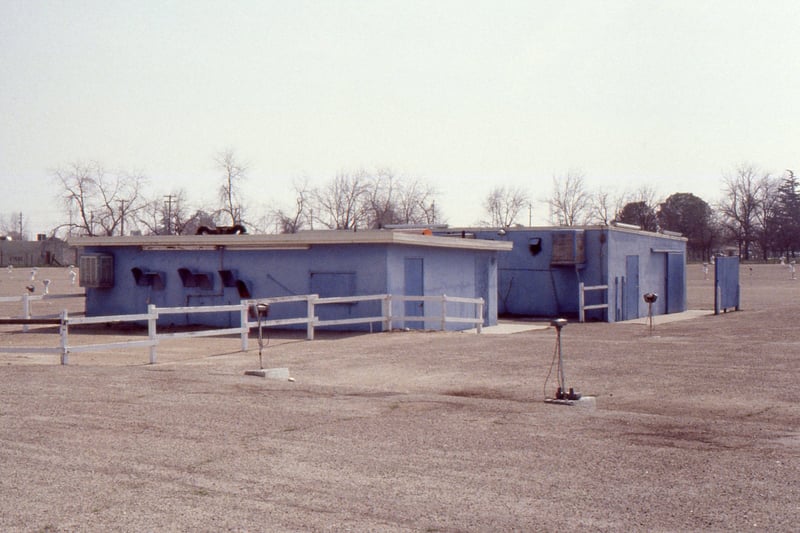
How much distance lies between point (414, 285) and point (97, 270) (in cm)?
901

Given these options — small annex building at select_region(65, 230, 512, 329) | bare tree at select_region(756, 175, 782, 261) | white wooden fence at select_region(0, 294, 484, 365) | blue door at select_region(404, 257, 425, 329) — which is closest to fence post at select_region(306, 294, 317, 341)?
white wooden fence at select_region(0, 294, 484, 365)

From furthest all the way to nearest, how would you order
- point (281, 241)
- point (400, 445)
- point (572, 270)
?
point (572, 270) → point (281, 241) → point (400, 445)

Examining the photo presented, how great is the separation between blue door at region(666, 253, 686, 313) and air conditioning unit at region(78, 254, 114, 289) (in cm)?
2091

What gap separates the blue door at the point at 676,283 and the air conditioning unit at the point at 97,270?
20.9 m

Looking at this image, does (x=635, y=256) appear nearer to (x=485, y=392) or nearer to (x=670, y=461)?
(x=485, y=392)

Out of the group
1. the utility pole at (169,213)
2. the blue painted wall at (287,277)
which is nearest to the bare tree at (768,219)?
the utility pole at (169,213)

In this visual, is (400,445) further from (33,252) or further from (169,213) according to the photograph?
(33,252)

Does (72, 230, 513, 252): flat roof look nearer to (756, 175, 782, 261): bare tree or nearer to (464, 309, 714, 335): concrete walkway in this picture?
(464, 309, 714, 335): concrete walkway

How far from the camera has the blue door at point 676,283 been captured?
1444 inches

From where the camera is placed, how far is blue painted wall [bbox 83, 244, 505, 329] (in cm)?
2358

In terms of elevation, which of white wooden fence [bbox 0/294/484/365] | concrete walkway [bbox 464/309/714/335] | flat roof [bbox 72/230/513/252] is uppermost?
flat roof [bbox 72/230/513/252]

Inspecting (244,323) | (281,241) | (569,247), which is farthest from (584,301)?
(244,323)

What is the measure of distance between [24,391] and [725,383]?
940 centimetres

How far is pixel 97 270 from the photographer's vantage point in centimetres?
2647
